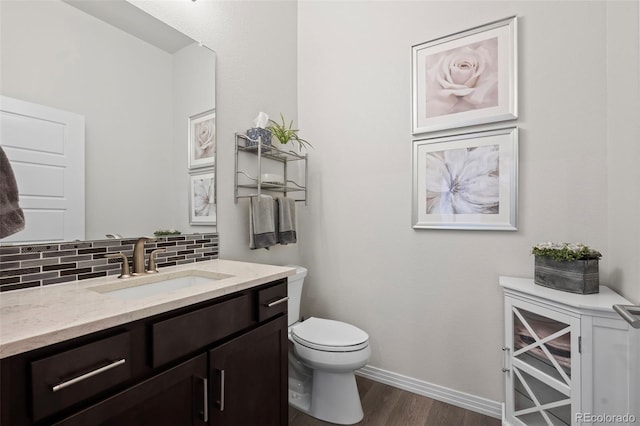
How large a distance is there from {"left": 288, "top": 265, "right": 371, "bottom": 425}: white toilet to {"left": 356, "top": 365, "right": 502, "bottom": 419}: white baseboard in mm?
382

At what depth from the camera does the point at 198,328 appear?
91cm

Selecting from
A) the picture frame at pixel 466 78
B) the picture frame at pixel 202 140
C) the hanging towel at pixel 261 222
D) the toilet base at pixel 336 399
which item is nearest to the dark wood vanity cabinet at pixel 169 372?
the toilet base at pixel 336 399

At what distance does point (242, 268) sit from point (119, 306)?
613mm

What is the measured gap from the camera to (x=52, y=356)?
0.62 metres

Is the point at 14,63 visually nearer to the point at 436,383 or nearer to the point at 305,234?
the point at 305,234

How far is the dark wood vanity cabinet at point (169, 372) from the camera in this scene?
61cm

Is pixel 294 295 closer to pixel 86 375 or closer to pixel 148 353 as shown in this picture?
pixel 148 353

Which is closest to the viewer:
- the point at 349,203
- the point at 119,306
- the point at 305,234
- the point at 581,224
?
the point at 119,306

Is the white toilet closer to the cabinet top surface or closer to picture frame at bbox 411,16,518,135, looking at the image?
the cabinet top surface

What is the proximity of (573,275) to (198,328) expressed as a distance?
5.07 ft

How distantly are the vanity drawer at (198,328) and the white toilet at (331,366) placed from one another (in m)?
0.63

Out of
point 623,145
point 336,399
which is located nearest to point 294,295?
point 336,399

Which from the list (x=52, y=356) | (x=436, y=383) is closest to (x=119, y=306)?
(x=52, y=356)

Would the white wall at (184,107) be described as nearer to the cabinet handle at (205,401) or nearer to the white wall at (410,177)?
the cabinet handle at (205,401)
